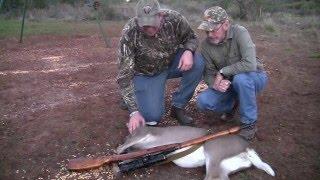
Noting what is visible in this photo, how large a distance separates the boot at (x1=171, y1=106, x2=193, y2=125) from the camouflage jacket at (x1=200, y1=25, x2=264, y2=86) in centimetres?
53

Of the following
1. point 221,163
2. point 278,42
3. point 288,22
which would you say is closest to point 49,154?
point 221,163

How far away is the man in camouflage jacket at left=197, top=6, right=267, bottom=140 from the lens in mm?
4609

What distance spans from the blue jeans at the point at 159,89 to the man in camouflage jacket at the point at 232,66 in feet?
1.00

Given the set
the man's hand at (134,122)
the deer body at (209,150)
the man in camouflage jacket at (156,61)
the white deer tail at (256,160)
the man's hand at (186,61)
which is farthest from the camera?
the man's hand at (186,61)

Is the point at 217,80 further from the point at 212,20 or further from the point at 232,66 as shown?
the point at 212,20

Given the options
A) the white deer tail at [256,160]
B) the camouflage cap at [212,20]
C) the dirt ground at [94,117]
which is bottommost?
the dirt ground at [94,117]

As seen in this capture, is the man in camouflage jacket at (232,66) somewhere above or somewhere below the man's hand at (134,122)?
above

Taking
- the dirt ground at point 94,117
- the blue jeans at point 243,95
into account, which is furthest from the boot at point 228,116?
the blue jeans at point 243,95

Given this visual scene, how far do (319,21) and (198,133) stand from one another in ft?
33.1

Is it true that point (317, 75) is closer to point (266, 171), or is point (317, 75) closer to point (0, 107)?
point (266, 171)

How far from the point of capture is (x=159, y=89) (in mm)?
5293

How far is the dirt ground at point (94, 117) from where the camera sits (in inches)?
170

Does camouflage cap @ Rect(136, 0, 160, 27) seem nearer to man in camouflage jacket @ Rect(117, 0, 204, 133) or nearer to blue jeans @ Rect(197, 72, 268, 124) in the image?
man in camouflage jacket @ Rect(117, 0, 204, 133)

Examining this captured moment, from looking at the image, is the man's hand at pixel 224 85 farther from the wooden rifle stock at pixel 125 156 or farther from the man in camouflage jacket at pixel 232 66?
the wooden rifle stock at pixel 125 156
